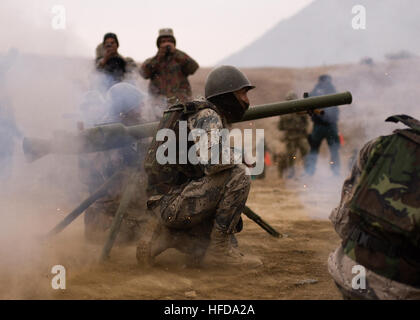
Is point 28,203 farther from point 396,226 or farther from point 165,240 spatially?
point 396,226

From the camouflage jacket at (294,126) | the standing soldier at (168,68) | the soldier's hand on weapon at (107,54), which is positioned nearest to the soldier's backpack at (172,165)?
the standing soldier at (168,68)

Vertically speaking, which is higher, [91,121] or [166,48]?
[166,48]

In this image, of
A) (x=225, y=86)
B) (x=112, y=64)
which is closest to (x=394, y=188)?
(x=225, y=86)

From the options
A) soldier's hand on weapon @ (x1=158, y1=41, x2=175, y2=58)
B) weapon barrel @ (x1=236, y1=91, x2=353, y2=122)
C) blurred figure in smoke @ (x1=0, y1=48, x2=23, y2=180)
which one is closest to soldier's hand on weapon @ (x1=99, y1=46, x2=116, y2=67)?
soldier's hand on weapon @ (x1=158, y1=41, x2=175, y2=58)

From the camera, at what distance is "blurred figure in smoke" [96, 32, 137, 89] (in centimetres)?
752

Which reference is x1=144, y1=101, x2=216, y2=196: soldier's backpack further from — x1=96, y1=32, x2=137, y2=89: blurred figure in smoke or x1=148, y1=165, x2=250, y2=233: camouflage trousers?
x1=96, y1=32, x2=137, y2=89: blurred figure in smoke

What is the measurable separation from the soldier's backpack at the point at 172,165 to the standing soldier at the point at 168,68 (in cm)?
328

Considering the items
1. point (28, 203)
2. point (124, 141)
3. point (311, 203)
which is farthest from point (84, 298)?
point (311, 203)

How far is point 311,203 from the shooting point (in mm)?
8031

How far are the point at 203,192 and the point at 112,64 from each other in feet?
14.0

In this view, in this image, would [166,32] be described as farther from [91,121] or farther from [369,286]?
[369,286]

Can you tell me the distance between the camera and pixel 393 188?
2.29 metres

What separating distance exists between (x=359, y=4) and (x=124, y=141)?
2.56m

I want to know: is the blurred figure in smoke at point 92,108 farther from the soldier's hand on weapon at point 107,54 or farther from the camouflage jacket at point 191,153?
the camouflage jacket at point 191,153
